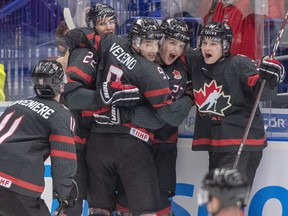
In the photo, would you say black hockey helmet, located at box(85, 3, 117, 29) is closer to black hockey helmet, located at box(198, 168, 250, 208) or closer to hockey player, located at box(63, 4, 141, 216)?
hockey player, located at box(63, 4, 141, 216)

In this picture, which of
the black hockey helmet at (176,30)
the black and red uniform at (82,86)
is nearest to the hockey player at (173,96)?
the black hockey helmet at (176,30)

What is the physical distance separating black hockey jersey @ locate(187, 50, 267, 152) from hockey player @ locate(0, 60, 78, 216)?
77 cm

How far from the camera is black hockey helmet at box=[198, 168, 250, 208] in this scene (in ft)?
5.62

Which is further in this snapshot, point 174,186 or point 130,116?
point 174,186

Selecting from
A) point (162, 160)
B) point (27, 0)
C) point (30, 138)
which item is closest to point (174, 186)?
point (162, 160)

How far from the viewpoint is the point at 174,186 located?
3.86 meters

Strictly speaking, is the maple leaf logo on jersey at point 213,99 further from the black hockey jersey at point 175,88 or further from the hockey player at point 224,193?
the hockey player at point 224,193

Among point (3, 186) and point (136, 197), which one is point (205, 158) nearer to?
point (136, 197)

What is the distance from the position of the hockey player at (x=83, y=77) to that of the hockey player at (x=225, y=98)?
20.0 inches

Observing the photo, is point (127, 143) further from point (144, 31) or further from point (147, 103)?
point (144, 31)

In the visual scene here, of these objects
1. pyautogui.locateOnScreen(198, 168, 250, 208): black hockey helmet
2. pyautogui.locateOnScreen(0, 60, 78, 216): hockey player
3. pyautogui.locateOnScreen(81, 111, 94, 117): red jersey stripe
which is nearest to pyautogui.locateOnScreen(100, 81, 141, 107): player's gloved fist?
pyautogui.locateOnScreen(81, 111, 94, 117): red jersey stripe

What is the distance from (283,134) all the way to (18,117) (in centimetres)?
145

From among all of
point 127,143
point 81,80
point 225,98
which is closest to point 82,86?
point 81,80

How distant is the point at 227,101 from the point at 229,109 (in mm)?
41
